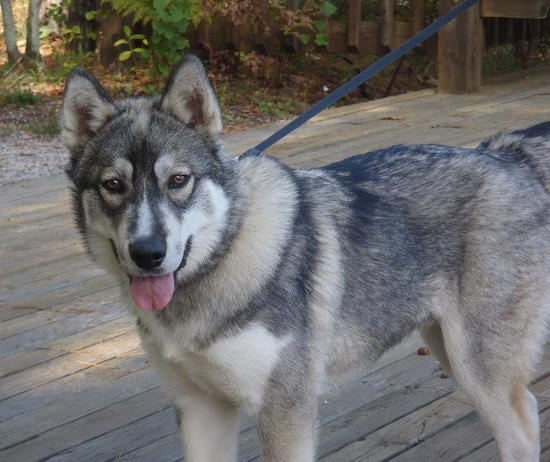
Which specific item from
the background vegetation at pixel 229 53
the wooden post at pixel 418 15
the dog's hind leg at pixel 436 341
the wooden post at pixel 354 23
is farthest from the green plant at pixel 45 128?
the dog's hind leg at pixel 436 341

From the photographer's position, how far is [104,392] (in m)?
3.92

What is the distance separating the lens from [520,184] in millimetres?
3248

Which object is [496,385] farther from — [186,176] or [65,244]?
[65,244]

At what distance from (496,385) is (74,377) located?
1.73 meters

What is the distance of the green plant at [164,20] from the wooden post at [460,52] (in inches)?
90.1

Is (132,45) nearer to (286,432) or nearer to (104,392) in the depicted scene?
(104,392)

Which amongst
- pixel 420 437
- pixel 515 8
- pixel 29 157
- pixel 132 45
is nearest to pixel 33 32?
pixel 132 45

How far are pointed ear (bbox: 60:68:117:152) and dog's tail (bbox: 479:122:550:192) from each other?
53.4 inches

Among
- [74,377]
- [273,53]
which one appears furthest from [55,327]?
[273,53]

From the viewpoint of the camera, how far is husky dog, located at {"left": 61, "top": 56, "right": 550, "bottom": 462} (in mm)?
2822

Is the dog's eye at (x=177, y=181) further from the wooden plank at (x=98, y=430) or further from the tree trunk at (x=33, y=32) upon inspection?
the tree trunk at (x=33, y=32)

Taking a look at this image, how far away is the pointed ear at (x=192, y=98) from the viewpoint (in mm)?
2875

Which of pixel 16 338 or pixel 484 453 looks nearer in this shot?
pixel 484 453

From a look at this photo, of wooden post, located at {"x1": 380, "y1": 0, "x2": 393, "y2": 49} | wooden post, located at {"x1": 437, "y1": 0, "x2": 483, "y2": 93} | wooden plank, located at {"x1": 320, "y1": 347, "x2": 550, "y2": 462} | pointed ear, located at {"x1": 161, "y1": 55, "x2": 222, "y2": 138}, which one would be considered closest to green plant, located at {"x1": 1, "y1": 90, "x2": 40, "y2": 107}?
wooden post, located at {"x1": 380, "y1": 0, "x2": 393, "y2": 49}
